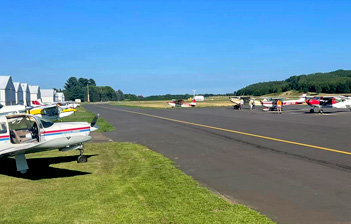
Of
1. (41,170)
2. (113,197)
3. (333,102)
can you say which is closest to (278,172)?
(113,197)

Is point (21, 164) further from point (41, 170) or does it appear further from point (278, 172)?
point (278, 172)

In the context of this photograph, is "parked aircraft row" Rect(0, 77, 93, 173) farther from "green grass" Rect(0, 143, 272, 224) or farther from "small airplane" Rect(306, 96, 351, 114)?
"small airplane" Rect(306, 96, 351, 114)

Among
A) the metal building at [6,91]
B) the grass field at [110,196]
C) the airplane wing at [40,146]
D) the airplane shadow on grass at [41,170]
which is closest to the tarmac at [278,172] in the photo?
the grass field at [110,196]

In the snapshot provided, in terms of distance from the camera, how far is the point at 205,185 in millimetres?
8094

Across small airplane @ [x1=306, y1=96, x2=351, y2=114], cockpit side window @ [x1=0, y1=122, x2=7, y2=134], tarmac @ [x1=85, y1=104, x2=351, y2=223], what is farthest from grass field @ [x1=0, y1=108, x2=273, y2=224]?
small airplane @ [x1=306, y1=96, x2=351, y2=114]

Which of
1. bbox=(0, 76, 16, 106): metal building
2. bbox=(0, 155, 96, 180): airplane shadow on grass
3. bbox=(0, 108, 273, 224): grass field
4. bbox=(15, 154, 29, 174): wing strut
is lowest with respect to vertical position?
bbox=(0, 155, 96, 180): airplane shadow on grass

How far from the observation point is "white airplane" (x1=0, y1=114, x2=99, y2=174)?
31.3ft

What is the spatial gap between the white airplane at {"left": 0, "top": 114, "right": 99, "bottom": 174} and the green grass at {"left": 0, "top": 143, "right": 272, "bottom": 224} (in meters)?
0.77

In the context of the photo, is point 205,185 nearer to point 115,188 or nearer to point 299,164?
point 115,188

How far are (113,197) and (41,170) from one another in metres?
4.53

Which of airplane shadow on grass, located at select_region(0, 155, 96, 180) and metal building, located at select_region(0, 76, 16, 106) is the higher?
metal building, located at select_region(0, 76, 16, 106)

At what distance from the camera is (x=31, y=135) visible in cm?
1058

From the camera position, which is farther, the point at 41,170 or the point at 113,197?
the point at 41,170

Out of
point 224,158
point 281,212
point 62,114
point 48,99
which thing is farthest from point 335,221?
point 48,99
